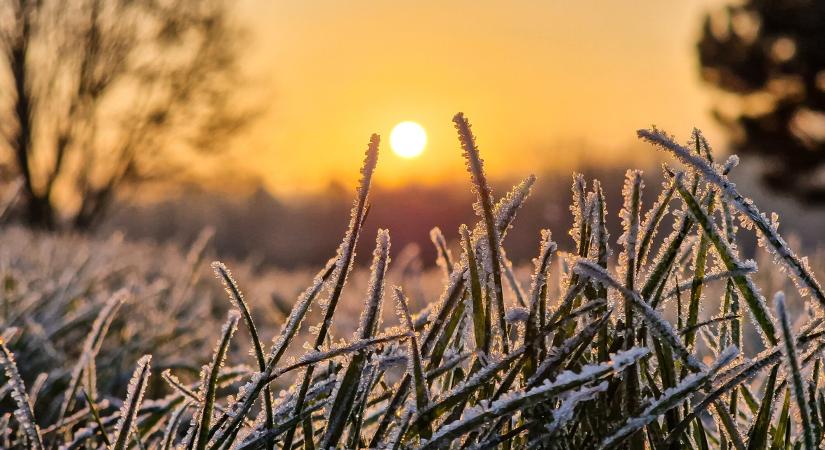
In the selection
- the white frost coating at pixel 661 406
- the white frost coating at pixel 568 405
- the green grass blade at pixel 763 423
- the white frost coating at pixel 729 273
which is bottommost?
the green grass blade at pixel 763 423

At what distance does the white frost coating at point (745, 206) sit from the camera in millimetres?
801

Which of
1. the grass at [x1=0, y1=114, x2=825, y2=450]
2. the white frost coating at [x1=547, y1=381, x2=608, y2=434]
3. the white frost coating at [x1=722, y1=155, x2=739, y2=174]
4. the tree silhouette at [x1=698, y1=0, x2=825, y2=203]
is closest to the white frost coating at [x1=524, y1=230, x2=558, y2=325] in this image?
the grass at [x1=0, y1=114, x2=825, y2=450]

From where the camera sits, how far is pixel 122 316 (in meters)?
2.72

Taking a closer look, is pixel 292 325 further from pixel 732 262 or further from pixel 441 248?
pixel 732 262

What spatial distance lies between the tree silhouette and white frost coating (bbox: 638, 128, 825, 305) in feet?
81.1

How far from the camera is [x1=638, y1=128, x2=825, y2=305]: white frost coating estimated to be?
80cm

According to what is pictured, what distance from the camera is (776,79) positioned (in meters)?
23.7

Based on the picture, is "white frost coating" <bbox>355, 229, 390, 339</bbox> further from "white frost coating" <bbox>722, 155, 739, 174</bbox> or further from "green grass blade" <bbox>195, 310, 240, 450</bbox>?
"white frost coating" <bbox>722, 155, 739, 174</bbox>

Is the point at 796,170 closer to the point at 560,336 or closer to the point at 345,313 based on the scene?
the point at 345,313

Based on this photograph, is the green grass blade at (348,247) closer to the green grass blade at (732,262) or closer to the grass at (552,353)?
the grass at (552,353)

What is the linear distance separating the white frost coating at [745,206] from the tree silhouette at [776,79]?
81.1 ft

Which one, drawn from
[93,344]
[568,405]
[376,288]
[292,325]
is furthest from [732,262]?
[93,344]

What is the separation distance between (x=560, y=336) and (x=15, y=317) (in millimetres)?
1742

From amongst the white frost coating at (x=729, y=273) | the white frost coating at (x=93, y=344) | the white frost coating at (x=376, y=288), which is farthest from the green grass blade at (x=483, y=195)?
the white frost coating at (x=93, y=344)
